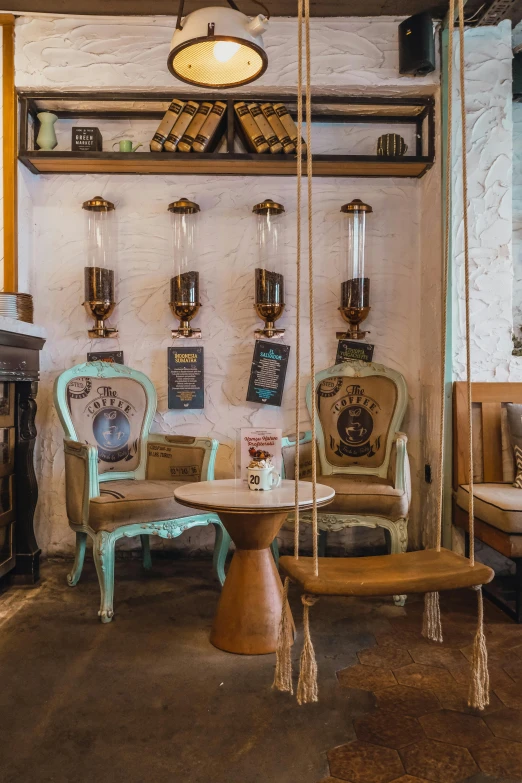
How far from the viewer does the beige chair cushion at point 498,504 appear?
239 cm

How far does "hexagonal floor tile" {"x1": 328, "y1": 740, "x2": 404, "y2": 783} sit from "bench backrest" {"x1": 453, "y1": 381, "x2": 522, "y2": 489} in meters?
1.66

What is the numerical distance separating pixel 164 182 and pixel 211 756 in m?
3.00

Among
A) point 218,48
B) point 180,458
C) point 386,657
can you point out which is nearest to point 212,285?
point 180,458

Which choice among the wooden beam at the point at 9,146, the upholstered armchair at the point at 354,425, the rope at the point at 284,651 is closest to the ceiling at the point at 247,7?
the wooden beam at the point at 9,146

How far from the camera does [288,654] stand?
1.59 meters

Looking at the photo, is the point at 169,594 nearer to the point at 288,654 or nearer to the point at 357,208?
the point at 288,654

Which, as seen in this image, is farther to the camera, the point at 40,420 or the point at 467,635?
the point at 40,420

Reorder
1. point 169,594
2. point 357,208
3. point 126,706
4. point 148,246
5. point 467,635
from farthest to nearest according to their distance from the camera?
point 148,246 → point 357,208 → point 169,594 → point 467,635 → point 126,706

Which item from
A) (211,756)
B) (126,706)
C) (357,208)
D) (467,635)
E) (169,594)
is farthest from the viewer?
(357,208)

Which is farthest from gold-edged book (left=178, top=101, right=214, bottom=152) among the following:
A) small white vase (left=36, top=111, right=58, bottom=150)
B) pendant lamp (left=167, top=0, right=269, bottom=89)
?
pendant lamp (left=167, top=0, right=269, bottom=89)

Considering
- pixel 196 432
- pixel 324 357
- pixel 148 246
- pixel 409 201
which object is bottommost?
pixel 196 432

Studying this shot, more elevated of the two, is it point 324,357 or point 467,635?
point 324,357

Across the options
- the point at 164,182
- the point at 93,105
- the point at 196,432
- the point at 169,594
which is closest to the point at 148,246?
the point at 164,182

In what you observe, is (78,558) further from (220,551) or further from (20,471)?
(220,551)
